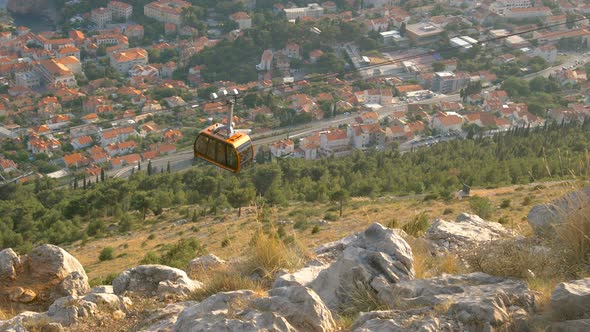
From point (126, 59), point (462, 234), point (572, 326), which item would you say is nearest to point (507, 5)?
point (126, 59)

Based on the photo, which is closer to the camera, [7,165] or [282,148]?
[7,165]

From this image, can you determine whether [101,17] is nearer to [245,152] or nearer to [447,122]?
[447,122]

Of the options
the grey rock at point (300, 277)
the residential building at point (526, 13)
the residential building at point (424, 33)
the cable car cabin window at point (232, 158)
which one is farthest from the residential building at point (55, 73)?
the grey rock at point (300, 277)

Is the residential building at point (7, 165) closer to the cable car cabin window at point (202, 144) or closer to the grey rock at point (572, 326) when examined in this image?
the cable car cabin window at point (202, 144)

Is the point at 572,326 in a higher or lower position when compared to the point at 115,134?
higher

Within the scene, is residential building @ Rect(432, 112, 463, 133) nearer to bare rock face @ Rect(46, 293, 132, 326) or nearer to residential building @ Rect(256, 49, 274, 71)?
residential building @ Rect(256, 49, 274, 71)

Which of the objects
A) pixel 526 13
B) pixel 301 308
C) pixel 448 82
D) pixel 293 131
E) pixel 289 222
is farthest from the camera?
pixel 526 13
